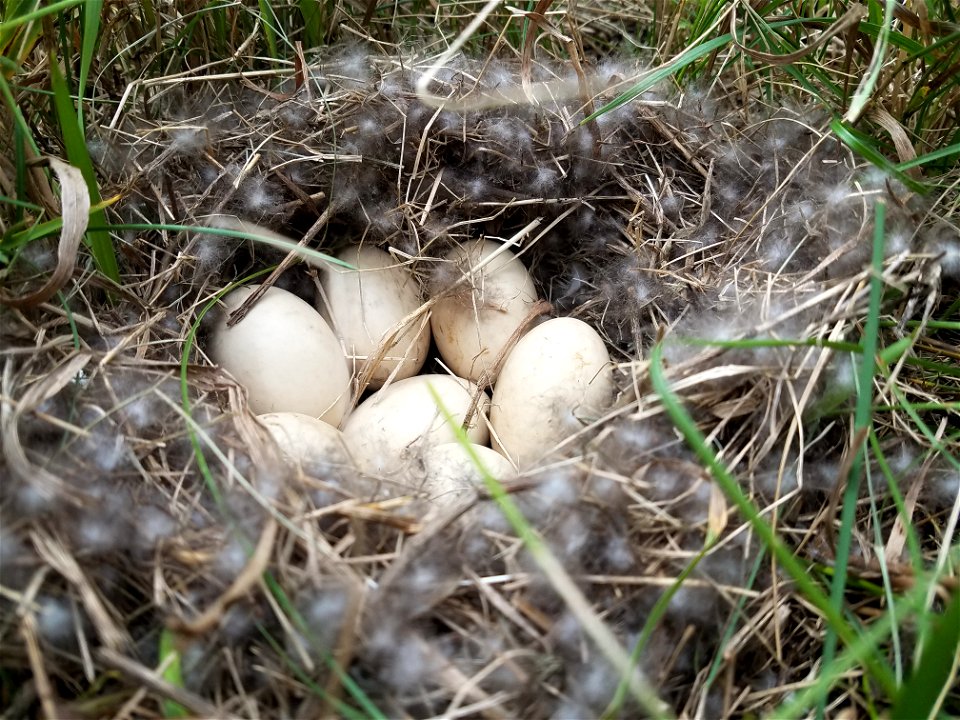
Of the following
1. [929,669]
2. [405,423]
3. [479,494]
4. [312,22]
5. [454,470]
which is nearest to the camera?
[929,669]

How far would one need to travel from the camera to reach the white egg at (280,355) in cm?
125

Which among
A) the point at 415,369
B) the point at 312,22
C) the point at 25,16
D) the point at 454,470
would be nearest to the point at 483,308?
the point at 415,369

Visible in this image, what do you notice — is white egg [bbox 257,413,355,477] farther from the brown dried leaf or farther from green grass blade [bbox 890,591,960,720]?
green grass blade [bbox 890,591,960,720]

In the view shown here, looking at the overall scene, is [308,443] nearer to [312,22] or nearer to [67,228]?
[67,228]

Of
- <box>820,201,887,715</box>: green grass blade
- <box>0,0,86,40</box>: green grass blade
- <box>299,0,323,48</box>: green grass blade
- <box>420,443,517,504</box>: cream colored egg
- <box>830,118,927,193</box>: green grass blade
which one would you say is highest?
<box>0,0,86,40</box>: green grass blade

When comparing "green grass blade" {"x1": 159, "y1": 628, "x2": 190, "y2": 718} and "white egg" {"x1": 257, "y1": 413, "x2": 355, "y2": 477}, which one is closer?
"green grass blade" {"x1": 159, "y1": 628, "x2": 190, "y2": 718}

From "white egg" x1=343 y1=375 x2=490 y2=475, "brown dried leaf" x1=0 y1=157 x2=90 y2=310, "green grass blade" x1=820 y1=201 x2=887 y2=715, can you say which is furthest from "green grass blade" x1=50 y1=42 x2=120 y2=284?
"green grass blade" x1=820 y1=201 x2=887 y2=715

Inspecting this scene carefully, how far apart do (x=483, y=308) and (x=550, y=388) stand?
0.81 feet

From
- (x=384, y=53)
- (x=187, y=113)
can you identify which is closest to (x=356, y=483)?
(x=187, y=113)

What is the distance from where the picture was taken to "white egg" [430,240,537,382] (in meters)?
1.40

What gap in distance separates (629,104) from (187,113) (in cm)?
78

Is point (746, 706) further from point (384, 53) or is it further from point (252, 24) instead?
point (252, 24)

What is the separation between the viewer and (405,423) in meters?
1.27

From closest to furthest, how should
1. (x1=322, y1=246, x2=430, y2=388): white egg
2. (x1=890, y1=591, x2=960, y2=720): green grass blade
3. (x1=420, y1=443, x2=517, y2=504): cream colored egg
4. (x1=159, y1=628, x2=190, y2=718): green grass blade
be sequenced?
(x1=890, y1=591, x2=960, y2=720): green grass blade
(x1=159, y1=628, x2=190, y2=718): green grass blade
(x1=420, y1=443, x2=517, y2=504): cream colored egg
(x1=322, y1=246, x2=430, y2=388): white egg
